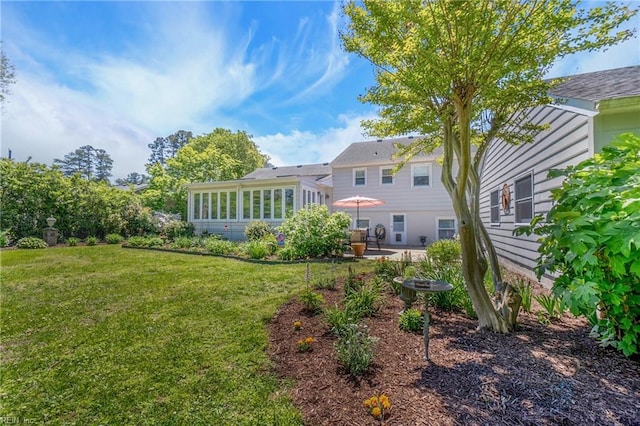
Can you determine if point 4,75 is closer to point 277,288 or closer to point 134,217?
→ point 134,217

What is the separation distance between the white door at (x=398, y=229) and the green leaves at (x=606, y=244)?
11.9 m

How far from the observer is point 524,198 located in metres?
6.39

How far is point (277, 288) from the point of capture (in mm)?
5438

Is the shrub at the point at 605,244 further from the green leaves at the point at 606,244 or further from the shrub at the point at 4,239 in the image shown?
the shrub at the point at 4,239

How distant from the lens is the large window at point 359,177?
15327 millimetres

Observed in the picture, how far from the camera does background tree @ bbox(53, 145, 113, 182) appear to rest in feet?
185

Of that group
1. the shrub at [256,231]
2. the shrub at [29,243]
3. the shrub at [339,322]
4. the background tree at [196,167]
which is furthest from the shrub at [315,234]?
the background tree at [196,167]

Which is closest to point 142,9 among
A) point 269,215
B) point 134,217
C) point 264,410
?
point 264,410

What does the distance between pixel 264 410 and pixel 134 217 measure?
16450 millimetres

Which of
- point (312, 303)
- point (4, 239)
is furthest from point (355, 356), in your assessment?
point (4, 239)

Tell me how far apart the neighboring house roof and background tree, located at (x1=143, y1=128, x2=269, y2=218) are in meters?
11.1

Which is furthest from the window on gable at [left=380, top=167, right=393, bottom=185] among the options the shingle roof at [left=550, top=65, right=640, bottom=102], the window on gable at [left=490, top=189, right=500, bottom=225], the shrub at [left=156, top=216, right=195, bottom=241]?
the shrub at [left=156, top=216, right=195, bottom=241]

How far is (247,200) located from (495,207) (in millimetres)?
11309

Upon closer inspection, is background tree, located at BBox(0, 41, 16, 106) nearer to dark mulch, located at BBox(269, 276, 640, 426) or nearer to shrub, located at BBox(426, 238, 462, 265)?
dark mulch, located at BBox(269, 276, 640, 426)
